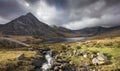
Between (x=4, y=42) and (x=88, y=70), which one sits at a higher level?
(x=4, y=42)

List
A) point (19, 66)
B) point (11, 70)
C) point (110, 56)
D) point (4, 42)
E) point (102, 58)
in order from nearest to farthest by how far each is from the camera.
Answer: point (11, 70), point (19, 66), point (102, 58), point (110, 56), point (4, 42)

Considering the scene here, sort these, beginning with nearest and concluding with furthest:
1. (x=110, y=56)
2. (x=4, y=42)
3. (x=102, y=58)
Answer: (x=102, y=58)
(x=110, y=56)
(x=4, y=42)

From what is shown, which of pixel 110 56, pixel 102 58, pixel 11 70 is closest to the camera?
pixel 11 70

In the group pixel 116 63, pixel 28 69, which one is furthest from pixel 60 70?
pixel 116 63

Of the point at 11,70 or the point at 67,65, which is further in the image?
the point at 67,65

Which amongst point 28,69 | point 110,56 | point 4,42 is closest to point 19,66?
point 28,69

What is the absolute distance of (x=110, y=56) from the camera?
238 ft

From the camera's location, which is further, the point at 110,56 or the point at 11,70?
the point at 110,56

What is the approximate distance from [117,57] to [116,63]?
7568 millimetres

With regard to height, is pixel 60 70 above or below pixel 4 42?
below

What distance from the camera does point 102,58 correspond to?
66.8m

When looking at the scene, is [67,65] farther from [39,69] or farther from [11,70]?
[11,70]

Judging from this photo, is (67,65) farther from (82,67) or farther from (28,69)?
(28,69)

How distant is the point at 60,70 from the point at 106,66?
15660mm
